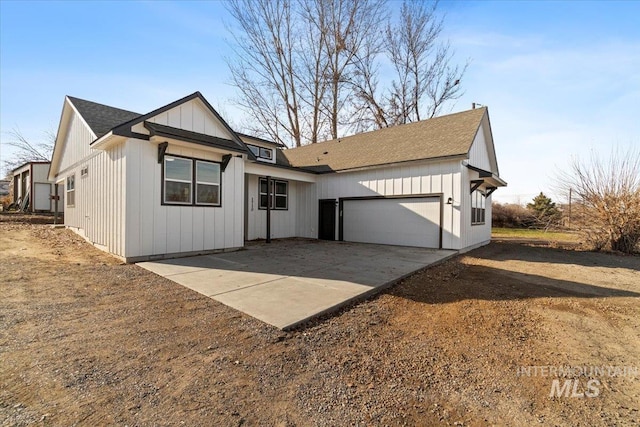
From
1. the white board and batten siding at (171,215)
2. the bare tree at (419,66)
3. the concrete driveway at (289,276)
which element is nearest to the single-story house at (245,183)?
the white board and batten siding at (171,215)

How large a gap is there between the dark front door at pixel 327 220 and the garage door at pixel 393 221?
0.55 metres

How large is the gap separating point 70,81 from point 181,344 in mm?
16762

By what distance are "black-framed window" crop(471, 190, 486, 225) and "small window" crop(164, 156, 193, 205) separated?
10.2 metres

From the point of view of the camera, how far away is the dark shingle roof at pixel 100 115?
8.74 m

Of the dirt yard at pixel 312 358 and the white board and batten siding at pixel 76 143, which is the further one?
the white board and batten siding at pixel 76 143

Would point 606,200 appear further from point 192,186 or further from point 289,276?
point 192,186

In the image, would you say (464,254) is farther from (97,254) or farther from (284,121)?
(284,121)

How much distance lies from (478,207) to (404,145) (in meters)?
4.22

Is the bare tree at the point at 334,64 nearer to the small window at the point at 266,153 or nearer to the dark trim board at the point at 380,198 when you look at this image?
the small window at the point at 266,153

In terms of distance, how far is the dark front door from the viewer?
13.2m

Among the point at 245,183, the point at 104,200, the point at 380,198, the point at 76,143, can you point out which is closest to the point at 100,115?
the point at 76,143

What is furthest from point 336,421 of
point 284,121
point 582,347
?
point 284,121

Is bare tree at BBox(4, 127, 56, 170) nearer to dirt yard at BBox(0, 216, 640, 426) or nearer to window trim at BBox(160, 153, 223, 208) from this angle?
window trim at BBox(160, 153, 223, 208)

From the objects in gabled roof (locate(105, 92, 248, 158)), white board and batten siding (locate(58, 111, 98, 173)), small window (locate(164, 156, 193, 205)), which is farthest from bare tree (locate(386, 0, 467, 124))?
white board and batten siding (locate(58, 111, 98, 173))
